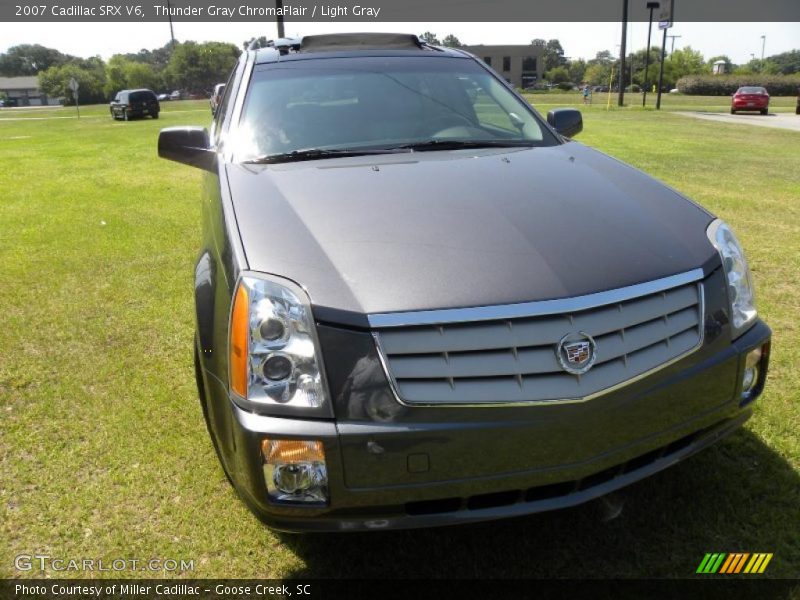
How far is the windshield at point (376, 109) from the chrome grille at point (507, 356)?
143cm

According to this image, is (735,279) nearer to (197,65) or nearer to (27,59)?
(197,65)

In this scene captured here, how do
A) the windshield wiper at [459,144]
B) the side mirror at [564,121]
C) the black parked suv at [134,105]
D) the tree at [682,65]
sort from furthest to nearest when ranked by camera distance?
the tree at [682,65], the black parked suv at [134,105], the side mirror at [564,121], the windshield wiper at [459,144]

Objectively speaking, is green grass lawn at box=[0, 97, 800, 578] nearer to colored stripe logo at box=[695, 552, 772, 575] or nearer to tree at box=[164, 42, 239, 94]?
colored stripe logo at box=[695, 552, 772, 575]

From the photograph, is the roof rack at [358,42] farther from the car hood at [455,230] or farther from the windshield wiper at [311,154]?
the car hood at [455,230]

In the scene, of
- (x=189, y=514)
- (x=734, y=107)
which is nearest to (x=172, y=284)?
(x=189, y=514)

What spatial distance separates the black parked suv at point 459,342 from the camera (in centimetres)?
180

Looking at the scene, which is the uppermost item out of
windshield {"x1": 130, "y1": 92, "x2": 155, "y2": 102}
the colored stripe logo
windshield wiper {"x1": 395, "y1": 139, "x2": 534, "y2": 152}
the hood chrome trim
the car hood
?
windshield {"x1": 130, "y1": 92, "x2": 155, "y2": 102}

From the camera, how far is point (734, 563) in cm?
226

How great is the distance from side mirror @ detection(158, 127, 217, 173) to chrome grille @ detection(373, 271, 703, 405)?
1961 mm

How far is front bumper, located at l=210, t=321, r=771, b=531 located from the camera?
5.87ft

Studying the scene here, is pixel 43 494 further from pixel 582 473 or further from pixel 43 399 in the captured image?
pixel 582 473

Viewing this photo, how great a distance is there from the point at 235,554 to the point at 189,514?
0.32 meters
